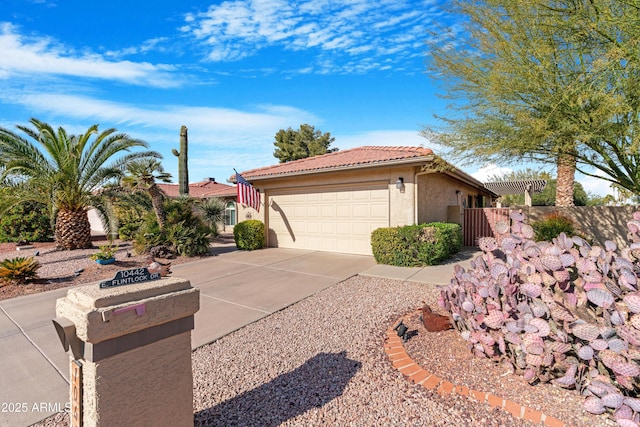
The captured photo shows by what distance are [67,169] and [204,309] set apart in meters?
9.54

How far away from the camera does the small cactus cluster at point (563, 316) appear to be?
2346 mm

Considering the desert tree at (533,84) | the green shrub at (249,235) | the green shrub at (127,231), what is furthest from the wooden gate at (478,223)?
the green shrub at (127,231)

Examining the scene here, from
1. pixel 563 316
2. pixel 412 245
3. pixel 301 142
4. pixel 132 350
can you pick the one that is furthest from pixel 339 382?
pixel 301 142

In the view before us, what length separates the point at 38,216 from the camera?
15.5 metres

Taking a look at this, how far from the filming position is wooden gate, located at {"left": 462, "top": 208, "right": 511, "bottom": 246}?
13484mm

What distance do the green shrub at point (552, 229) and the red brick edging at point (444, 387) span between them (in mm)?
8980

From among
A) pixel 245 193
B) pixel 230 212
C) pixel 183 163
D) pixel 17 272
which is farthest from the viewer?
pixel 230 212

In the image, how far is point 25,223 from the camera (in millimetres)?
15281

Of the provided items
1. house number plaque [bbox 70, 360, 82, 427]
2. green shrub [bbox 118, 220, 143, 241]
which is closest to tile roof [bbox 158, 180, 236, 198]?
green shrub [bbox 118, 220, 143, 241]

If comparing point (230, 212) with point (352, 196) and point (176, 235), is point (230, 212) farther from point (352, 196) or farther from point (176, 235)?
point (352, 196)

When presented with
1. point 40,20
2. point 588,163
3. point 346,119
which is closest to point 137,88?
point 40,20

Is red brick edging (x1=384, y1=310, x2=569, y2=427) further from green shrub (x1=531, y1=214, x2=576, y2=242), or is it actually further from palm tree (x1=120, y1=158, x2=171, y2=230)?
palm tree (x1=120, y1=158, x2=171, y2=230)

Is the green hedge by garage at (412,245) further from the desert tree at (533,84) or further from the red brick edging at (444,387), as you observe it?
the red brick edging at (444,387)

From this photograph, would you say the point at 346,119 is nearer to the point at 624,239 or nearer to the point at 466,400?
the point at 624,239
